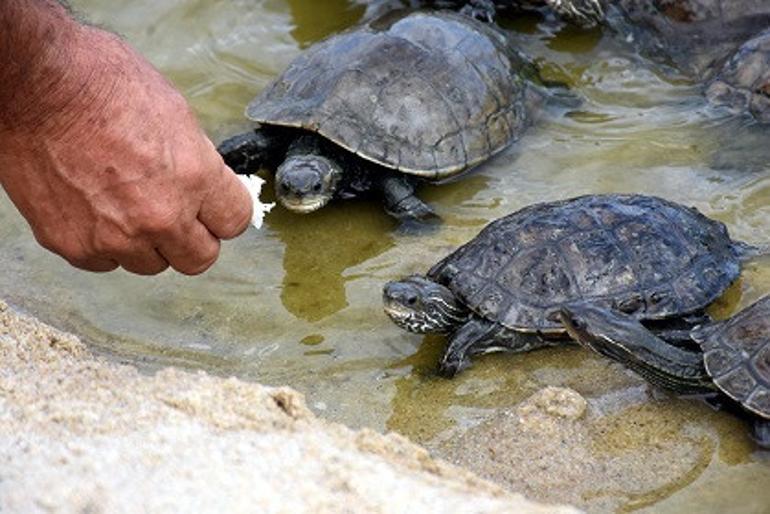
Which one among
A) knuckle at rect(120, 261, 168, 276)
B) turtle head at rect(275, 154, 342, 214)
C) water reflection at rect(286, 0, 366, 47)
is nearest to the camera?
knuckle at rect(120, 261, 168, 276)

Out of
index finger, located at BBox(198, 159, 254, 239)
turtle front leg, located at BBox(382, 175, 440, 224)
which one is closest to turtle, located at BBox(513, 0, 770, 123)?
turtle front leg, located at BBox(382, 175, 440, 224)

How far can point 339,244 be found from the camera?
594 centimetres

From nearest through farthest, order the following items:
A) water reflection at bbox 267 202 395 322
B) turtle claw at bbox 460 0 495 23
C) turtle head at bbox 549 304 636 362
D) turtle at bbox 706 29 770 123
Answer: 1. turtle head at bbox 549 304 636 362
2. water reflection at bbox 267 202 395 322
3. turtle at bbox 706 29 770 123
4. turtle claw at bbox 460 0 495 23

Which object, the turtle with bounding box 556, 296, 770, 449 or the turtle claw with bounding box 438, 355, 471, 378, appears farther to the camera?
the turtle claw with bounding box 438, 355, 471, 378

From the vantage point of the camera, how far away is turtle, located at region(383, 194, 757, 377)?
4910mm

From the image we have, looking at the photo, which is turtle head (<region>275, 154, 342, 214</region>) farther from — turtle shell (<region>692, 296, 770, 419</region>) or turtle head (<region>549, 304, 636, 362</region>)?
turtle shell (<region>692, 296, 770, 419</region>)

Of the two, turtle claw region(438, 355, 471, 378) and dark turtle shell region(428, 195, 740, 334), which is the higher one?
dark turtle shell region(428, 195, 740, 334)

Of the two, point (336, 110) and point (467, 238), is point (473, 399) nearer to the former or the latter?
point (467, 238)

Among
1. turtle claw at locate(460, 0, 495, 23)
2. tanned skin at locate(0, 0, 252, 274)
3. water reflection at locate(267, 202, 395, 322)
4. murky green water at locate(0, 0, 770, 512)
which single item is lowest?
water reflection at locate(267, 202, 395, 322)

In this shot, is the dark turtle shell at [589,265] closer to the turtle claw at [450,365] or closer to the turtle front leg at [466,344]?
the turtle front leg at [466,344]

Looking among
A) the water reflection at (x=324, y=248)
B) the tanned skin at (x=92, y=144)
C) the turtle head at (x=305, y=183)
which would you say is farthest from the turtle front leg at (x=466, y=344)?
the tanned skin at (x=92, y=144)

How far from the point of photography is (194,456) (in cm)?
297

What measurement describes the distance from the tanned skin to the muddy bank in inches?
17.9

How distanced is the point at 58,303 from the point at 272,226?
117cm
